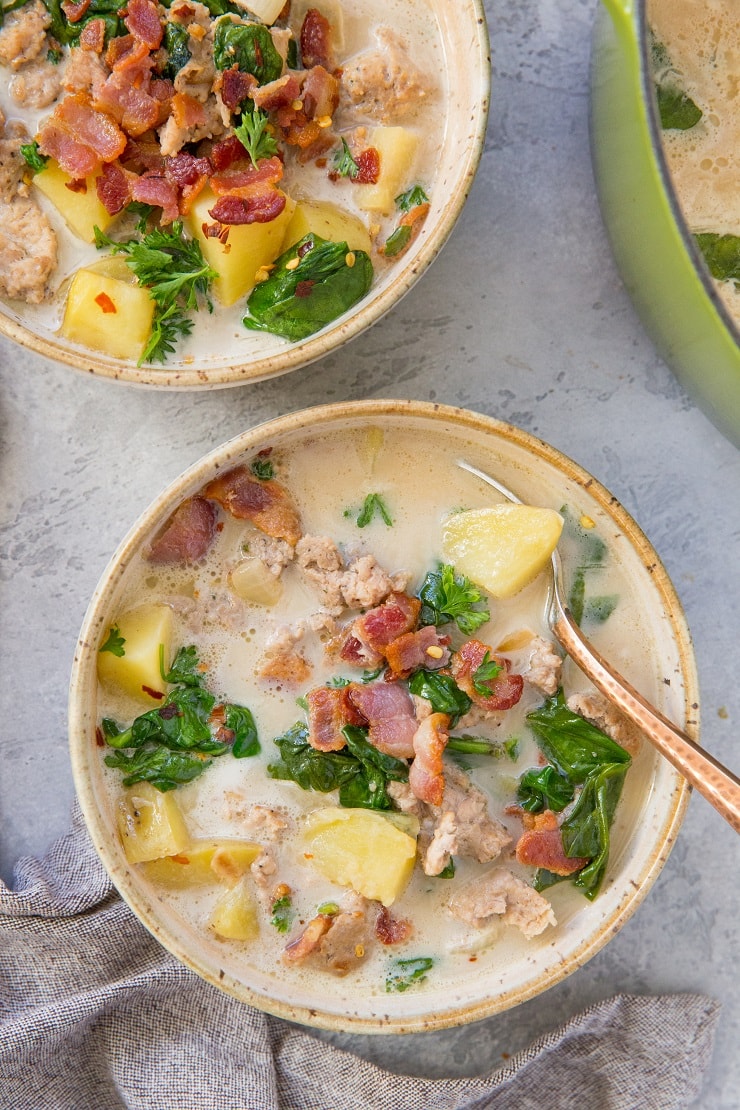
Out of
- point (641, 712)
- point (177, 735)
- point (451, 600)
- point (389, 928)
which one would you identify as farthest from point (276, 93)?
point (389, 928)

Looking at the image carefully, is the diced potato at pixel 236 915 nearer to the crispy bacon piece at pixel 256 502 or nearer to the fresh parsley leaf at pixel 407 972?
the fresh parsley leaf at pixel 407 972

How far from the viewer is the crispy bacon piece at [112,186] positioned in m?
2.46

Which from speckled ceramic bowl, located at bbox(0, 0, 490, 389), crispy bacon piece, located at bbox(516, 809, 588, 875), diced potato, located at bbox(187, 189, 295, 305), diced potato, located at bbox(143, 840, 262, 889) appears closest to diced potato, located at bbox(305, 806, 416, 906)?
diced potato, located at bbox(143, 840, 262, 889)

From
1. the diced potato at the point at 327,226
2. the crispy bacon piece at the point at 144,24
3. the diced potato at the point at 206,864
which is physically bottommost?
the diced potato at the point at 206,864

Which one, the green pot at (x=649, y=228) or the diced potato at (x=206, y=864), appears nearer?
the green pot at (x=649, y=228)

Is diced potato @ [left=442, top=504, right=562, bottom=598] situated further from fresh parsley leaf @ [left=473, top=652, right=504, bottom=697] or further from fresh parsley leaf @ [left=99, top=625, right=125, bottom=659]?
fresh parsley leaf @ [left=99, top=625, right=125, bottom=659]

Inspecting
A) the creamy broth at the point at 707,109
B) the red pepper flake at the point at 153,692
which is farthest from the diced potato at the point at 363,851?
the creamy broth at the point at 707,109

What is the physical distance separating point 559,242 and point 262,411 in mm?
1041

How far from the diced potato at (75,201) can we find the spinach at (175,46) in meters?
0.35

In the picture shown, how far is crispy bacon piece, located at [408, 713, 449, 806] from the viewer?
97.3 inches

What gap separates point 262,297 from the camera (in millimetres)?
2521

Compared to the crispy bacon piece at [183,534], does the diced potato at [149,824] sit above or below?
below

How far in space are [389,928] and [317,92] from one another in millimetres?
2191

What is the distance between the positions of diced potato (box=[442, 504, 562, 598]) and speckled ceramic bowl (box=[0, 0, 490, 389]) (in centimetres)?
60
